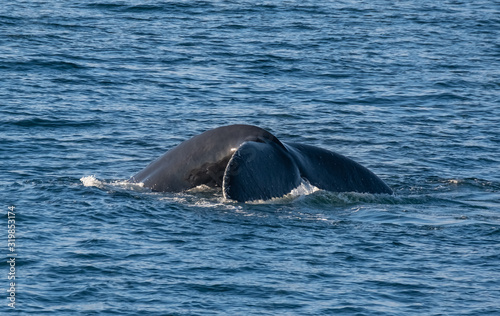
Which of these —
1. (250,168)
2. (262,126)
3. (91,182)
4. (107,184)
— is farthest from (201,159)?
(262,126)

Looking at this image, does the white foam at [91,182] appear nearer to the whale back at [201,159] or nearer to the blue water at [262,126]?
the blue water at [262,126]

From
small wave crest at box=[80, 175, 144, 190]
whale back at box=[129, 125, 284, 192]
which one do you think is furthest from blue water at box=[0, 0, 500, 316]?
whale back at box=[129, 125, 284, 192]

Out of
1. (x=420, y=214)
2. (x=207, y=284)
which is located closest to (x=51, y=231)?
(x=207, y=284)

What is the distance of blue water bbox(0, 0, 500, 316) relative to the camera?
365 inches

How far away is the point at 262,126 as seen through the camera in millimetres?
17828

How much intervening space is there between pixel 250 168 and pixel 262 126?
7303mm

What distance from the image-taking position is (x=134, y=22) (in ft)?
91.5

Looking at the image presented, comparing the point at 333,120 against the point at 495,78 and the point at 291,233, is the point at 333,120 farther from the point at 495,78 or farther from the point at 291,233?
the point at 291,233

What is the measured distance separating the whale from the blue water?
20cm

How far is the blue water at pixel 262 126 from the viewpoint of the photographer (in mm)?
9266

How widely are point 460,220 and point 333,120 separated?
Answer: 708 cm

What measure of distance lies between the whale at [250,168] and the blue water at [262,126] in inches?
7.8

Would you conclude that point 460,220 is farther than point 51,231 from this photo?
Yes

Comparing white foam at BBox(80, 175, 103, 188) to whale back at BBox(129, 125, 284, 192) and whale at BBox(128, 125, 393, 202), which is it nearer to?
whale at BBox(128, 125, 393, 202)
